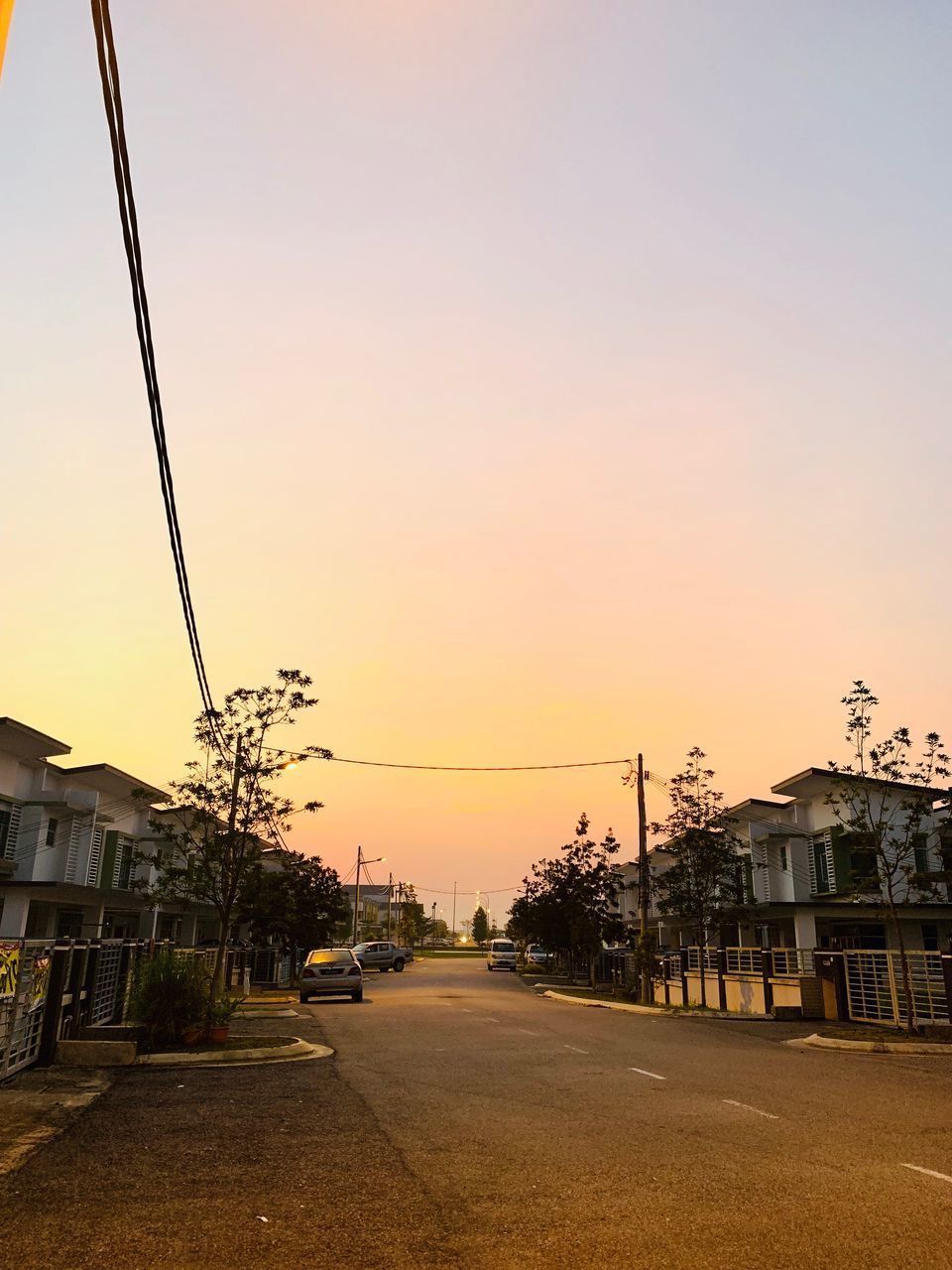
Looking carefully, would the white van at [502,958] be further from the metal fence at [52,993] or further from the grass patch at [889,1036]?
the metal fence at [52,993]

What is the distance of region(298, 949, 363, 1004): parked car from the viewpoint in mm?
37188

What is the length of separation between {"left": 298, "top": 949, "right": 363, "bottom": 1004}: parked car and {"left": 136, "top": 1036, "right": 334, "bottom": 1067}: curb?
62.3ft

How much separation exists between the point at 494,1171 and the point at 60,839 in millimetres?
42368

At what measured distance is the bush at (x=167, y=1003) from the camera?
18.2m

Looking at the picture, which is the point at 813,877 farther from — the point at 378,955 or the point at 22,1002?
the point at 22,1002

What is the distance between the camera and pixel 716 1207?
23.9 feet

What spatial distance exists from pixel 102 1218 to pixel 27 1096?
20.6 ft

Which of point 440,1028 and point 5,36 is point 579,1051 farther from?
point 5,36

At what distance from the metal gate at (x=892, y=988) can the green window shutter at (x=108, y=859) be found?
1409 inches

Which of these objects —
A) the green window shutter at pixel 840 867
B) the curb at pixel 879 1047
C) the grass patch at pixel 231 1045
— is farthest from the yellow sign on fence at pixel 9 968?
the green window shutter at pixel 840 867

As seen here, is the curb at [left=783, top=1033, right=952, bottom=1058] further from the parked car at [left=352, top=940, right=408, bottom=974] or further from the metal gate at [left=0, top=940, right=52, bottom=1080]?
the parked car at [left=352, top=940, right=408, bottom=974]

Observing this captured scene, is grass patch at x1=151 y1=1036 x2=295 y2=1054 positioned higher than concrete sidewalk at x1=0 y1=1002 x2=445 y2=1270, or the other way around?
grass patch at x1=151 y1=1036 x2=295 y2=1054

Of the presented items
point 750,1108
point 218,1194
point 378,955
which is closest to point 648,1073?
point 750,1108

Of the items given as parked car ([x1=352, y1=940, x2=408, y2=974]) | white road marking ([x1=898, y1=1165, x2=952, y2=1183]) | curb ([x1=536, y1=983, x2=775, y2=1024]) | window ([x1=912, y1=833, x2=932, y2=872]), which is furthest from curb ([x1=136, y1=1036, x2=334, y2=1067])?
parked car ([x1=352, y1=940, x2=408, y2=974])
